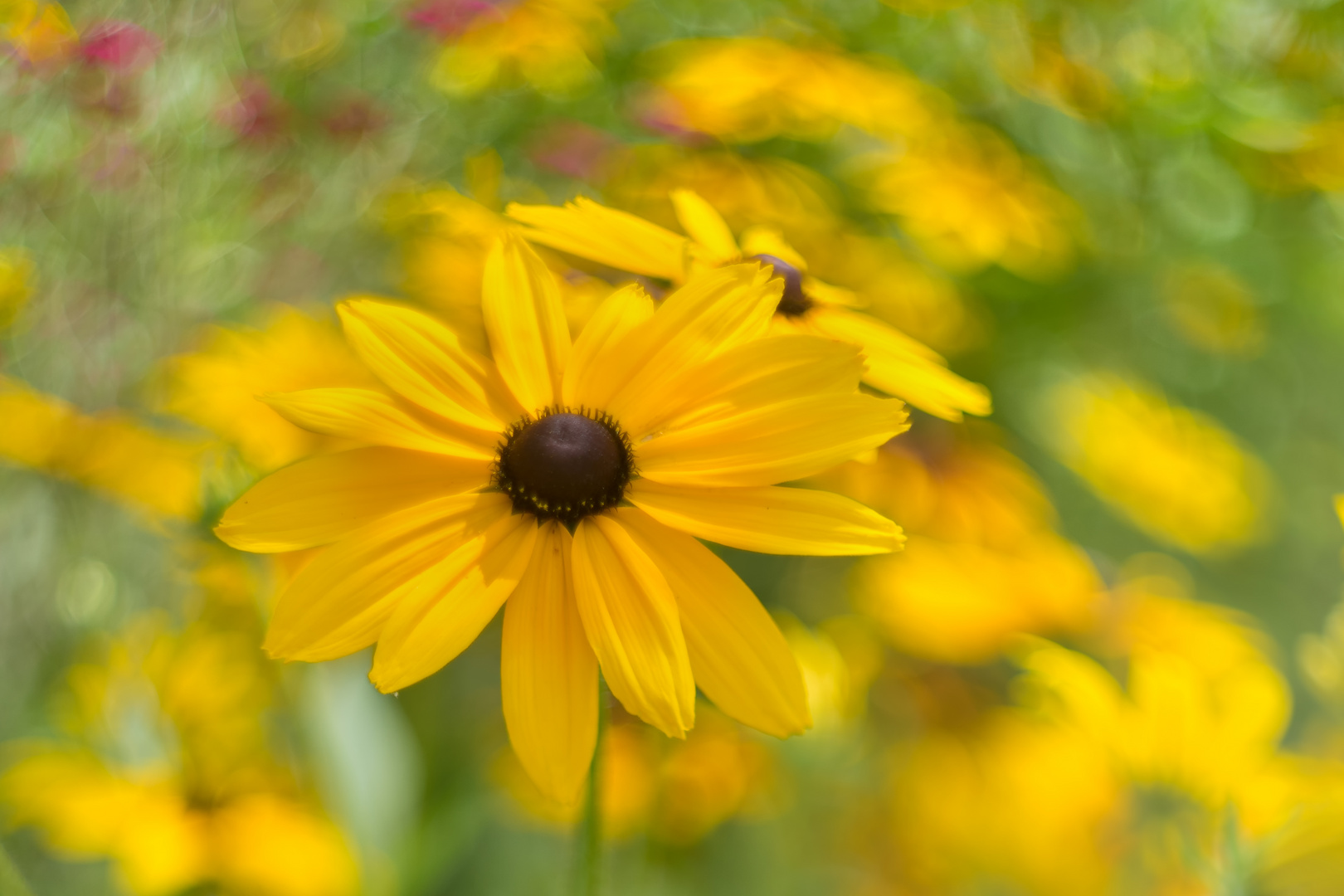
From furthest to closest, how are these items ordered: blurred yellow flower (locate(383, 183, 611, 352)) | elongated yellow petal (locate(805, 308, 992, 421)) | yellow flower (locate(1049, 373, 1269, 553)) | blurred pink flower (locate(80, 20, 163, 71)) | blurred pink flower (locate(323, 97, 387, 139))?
1. yellow flower (locate(1049, 373, 1269, 553))
2. blurred pink flower (locate(323, 97, 387, 139))
3. blurred yellow flower (locate(383, 183, 611, 352))
4. blurred pink flower (locate(80, 20, 163, 71))
5. elongated yellow petal (locate(805, 308, 992, 421))

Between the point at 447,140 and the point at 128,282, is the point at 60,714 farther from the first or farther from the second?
the point at 447,140

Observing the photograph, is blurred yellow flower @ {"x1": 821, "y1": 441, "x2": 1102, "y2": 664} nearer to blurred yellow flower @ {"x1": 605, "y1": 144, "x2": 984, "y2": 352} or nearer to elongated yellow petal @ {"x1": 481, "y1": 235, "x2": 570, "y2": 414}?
blurred yellow flower @ {"x1": 605, "y1": 144, "x2": 984, "y2": 352}

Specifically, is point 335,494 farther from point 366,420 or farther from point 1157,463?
point 1157,463

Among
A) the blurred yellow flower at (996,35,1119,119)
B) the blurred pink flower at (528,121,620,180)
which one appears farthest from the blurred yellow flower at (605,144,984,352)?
the blurred yellow flower at (996,35,1119,119)

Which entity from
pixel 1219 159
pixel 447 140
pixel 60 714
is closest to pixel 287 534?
pixel 60 714

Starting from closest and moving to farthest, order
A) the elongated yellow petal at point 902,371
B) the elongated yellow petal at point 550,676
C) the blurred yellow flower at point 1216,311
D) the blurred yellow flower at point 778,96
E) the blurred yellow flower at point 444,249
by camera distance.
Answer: the elongated yellow petal at point 550,676 → the elongated yellow petal at point 902,371 → the blurred yellow flower at point 444,249 → the blurred yellow flower at point 778,96 → the blurred yellow flower at point 1216,311

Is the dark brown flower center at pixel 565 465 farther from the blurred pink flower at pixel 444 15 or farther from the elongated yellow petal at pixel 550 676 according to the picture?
the blurred pink flower at pixel 444 15

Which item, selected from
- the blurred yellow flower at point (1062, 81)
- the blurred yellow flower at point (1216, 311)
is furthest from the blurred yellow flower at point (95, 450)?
the blurred yellow flower at point (1216, 311)
